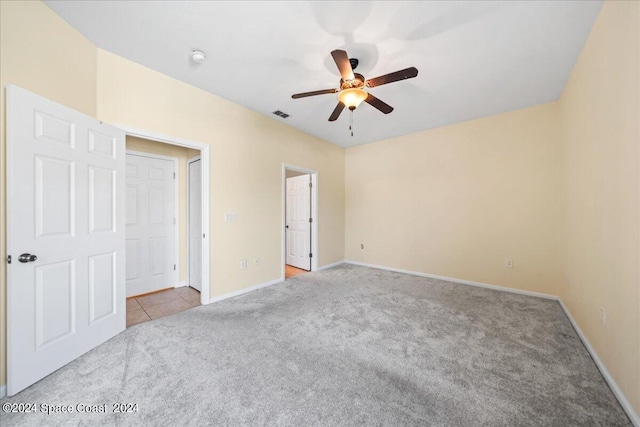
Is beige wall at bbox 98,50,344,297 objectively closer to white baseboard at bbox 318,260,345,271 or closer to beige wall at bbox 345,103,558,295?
white baseboard at bbox 318,260,345,271

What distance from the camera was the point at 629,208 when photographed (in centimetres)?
150

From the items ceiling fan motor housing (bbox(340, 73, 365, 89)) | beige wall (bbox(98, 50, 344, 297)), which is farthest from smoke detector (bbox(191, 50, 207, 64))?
ceiling fan motor housing (bbox(340, 73, 365, 89))

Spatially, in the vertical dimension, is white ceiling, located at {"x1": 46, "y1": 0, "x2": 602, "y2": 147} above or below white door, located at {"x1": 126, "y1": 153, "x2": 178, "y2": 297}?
above

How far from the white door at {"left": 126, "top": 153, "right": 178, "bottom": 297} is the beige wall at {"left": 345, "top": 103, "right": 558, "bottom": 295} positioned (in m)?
3.71

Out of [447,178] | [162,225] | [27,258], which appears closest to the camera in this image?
[27,258]

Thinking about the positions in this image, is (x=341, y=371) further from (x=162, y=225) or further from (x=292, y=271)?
(x=162, y=225)

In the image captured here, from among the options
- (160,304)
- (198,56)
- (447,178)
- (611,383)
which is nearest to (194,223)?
(160,304)

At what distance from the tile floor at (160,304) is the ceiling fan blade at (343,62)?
128 inches

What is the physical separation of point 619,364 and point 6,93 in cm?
446

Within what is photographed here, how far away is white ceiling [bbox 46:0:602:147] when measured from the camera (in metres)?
1.83

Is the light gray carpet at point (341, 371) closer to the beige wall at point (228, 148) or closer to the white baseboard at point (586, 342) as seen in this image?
the white baseboard at point (586, 342)

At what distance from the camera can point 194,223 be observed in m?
3.82

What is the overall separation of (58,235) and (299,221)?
376cm

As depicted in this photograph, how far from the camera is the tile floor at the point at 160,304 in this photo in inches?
112
